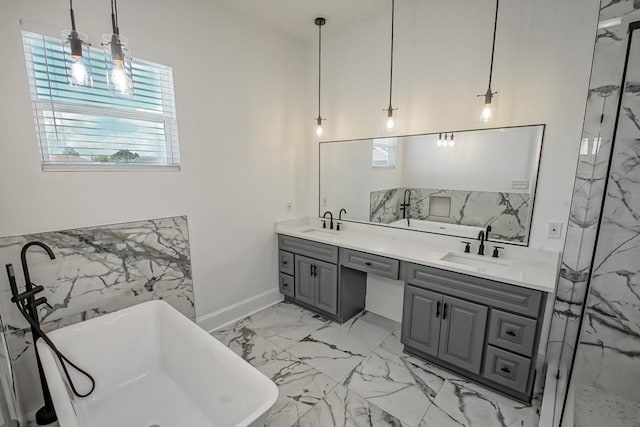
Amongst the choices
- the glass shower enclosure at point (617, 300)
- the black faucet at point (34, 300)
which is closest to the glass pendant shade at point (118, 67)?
the black faucet at point (34, 300)

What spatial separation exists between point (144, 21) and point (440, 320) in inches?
125

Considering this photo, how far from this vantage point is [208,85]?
2574 mm

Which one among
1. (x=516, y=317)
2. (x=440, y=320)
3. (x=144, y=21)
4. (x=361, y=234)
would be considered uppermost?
(x=144, y=21)

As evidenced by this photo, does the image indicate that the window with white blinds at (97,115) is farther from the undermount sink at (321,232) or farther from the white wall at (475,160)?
the white wall at (475,160)

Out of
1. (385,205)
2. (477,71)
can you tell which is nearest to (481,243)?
(385,205)

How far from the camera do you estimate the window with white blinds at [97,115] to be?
1.81 m

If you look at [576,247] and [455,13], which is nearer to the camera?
[576,247]

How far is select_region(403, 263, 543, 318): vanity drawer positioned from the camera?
1.83 m

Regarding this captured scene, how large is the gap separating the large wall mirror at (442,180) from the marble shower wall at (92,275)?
176 centimetres

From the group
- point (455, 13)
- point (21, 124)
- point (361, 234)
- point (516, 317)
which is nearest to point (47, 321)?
point (21, 124)

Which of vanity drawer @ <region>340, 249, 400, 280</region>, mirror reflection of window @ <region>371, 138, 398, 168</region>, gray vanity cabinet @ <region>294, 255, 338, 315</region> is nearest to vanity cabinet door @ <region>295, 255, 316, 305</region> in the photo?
gray vanity cabinet @ <region>294, 255, 338, 315</region>

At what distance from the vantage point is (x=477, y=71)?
2.31 metres

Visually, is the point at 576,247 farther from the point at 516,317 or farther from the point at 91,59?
the point at 91,59

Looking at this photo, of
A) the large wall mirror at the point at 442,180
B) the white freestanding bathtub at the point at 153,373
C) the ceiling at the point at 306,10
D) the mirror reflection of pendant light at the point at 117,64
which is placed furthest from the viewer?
the ceiling at the point at 306,10
